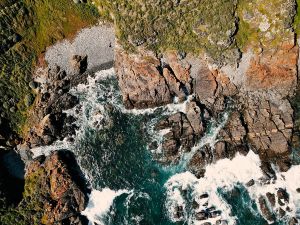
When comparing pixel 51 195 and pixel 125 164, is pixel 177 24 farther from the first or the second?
pixel 51 195

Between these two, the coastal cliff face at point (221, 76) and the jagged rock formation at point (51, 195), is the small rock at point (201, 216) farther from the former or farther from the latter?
the jagged rock formation at point (51, 195)

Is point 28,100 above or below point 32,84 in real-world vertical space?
below

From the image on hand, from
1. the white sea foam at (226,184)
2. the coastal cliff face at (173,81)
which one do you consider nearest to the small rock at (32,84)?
the coastal cliff face at (173,81)

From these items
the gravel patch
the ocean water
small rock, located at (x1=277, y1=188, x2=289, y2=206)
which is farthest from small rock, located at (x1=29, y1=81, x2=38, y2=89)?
small rock, located at (x1=277, y1=188, x2=289, y2=206)

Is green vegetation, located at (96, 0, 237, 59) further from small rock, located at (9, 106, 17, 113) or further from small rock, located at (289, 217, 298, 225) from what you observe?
small rock, located at (289, 217, 298, 225)

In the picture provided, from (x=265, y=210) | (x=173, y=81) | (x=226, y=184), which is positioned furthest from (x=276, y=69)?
(x=265, y=210)
